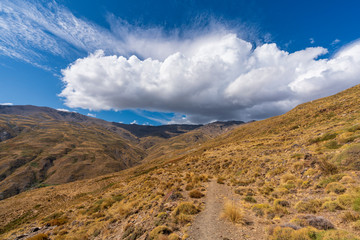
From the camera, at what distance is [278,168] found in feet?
53.4

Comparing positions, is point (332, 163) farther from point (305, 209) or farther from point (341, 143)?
point (305, 209)

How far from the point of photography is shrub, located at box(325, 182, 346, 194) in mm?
9336

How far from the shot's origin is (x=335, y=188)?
31.3ft

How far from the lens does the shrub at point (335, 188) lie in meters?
9.34

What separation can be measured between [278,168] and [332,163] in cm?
467

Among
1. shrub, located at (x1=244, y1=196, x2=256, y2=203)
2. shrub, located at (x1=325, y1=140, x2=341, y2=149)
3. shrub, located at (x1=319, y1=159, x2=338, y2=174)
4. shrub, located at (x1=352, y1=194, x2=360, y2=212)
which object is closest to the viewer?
shrub, located at (x1=352, y1=194, x2=360, y2=212)

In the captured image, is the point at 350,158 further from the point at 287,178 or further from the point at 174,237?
the point at 174,237

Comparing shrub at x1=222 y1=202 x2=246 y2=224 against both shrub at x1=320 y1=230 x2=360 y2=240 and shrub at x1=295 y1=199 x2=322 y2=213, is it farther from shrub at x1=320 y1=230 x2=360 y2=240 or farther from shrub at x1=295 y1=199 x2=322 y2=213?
shrub at x1=320 y1=230 x2=360 y2=240

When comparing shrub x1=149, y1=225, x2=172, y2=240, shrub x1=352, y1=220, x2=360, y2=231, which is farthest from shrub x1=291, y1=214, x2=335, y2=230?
shrub x1=149, y1=225, x2=172, y2=240

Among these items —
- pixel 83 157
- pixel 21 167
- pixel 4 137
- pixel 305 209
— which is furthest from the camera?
pixel 4 137

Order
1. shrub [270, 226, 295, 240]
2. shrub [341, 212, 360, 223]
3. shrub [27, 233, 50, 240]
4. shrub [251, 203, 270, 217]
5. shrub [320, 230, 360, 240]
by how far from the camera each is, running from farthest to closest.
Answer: shrub [27, 233, 50, 240] → shrub [251, 203, 270, 217] → shrub [341, 212, 360, 223] → shrub [270, 226, 295, 240] → shrub [320, 230, 360, 240]

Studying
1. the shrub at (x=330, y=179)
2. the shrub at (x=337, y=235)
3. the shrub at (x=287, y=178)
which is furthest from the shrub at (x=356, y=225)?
the shrub at (x=287, y=178)

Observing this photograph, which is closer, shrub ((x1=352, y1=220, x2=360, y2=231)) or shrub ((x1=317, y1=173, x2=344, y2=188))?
shrub ((x1=352, y1=220, x2=360, y2=231))

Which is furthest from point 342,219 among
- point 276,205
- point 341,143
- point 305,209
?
point 341,143
